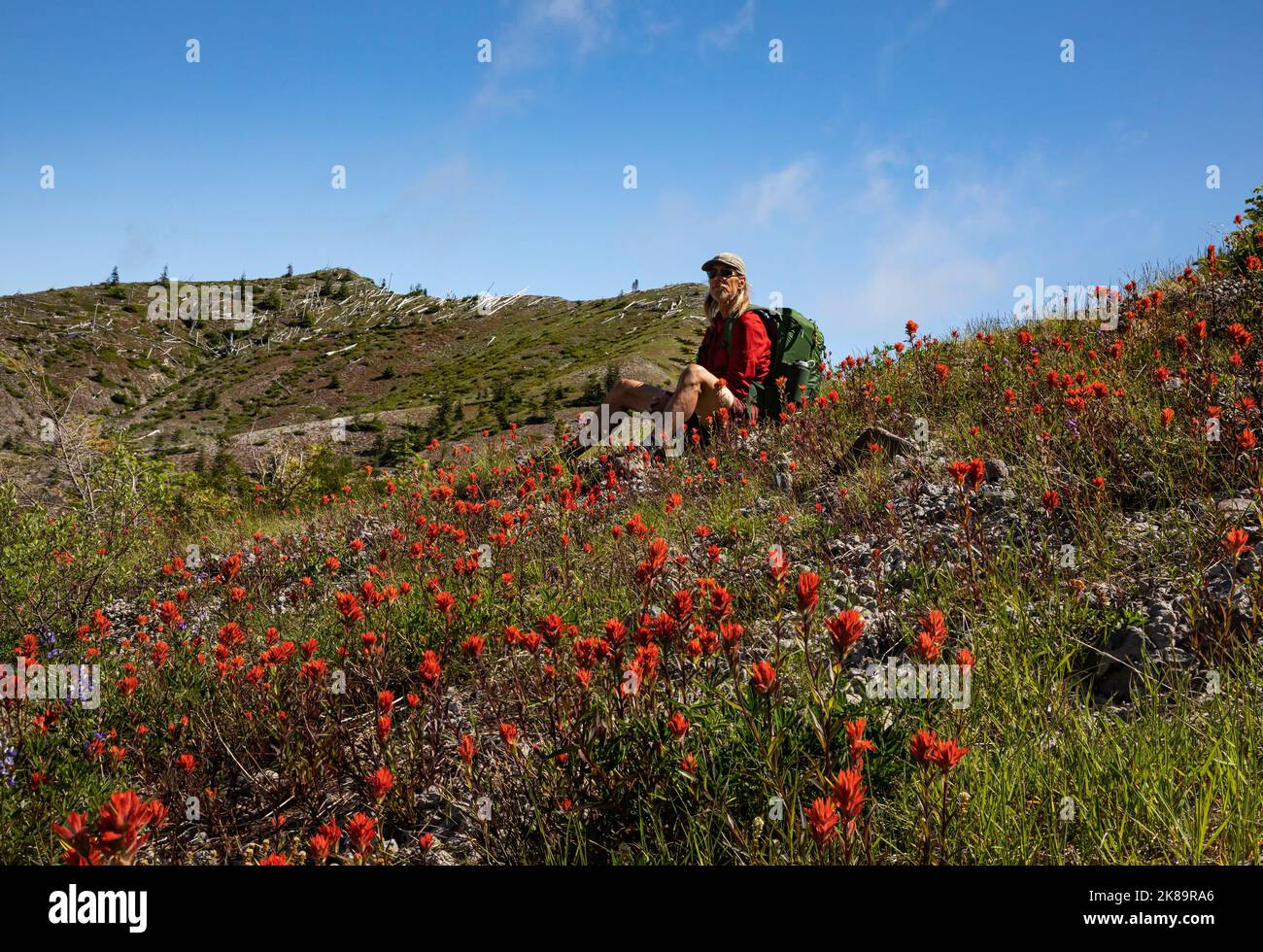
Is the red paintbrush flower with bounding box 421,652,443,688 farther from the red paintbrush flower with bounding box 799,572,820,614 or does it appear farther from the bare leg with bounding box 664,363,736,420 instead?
the bare leg with bounding box 664,363,736,420

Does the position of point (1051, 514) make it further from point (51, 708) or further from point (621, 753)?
point (51, 708)

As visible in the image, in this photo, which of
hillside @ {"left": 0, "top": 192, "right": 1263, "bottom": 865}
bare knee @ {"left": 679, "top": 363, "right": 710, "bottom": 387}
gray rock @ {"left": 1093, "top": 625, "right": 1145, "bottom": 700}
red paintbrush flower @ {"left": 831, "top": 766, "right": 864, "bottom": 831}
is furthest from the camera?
bare knee @ {"left": 679, "top": 363, "right": 710, "bottom": 387}

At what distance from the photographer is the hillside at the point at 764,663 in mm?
1772

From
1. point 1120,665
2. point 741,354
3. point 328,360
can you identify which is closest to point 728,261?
point 741,354

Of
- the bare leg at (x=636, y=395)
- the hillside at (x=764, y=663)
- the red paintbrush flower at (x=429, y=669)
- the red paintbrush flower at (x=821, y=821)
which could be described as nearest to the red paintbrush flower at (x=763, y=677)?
the hillside at (x=764, y=663)

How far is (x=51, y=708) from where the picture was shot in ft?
9.87

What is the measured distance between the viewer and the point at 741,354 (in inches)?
292

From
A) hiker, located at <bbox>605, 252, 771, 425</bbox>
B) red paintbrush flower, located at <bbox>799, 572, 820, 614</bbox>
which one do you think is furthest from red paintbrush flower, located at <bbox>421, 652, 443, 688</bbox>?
hiker, located at <bbox>605, 252, 771, 425</bbox>

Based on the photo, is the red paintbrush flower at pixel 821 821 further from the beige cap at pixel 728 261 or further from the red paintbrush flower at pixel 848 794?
the beige cap at pixel 728 261

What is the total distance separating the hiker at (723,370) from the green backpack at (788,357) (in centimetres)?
12

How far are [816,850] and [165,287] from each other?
119m

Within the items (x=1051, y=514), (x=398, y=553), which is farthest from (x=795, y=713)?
(x=398, y=553)

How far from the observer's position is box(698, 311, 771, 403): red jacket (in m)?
7.39

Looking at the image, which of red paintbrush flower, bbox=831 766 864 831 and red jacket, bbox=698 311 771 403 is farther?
red jacket, bbox=698 311 771 403
